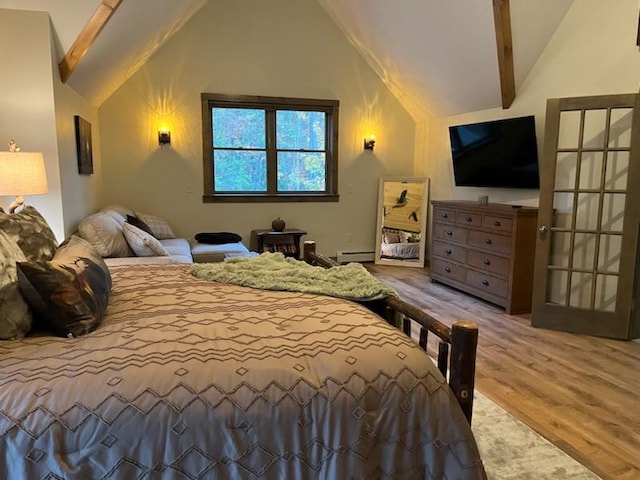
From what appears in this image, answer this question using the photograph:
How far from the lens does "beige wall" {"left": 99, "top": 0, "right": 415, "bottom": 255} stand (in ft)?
19.1

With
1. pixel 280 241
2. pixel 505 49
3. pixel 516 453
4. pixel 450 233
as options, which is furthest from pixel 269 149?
pixel 516 453

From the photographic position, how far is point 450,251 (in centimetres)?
545

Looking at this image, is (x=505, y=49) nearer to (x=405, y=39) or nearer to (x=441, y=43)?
(x=441, y=43)

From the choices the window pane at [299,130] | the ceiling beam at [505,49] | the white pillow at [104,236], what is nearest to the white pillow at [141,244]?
the white pillow at [104,236]

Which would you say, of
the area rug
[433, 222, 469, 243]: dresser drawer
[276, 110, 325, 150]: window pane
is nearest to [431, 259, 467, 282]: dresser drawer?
[433, 222, 469, 243]: dresser drawer

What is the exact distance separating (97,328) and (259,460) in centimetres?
89

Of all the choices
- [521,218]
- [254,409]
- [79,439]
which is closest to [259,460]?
[254,409]

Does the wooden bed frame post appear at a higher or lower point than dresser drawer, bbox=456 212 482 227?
lower

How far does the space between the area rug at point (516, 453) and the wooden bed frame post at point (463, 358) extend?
0.73 metres

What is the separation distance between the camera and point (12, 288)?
68.5 inches

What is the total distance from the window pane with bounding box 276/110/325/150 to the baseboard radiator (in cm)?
159

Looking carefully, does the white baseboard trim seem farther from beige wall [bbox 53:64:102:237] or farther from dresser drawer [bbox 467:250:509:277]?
beige wall [bbox 53:64:102:237]

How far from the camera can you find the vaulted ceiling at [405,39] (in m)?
3.79

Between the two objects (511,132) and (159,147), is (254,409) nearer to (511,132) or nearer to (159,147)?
(511,132)
